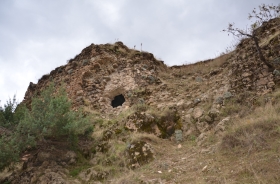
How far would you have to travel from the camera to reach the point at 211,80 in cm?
878

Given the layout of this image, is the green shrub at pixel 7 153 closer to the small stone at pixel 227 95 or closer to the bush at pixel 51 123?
Answer: the bush at pixel 51 123

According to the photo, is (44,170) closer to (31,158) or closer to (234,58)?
(31,158)

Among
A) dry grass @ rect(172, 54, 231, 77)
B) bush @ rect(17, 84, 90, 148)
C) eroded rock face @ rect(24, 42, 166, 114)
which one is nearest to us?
bush @ rect(17, 84, 90, 148)

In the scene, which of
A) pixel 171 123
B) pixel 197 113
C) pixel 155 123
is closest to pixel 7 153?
pixel 155 123

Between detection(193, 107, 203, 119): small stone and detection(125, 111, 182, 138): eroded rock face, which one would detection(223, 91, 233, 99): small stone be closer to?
detection(193, 107, 203, 119): small stone

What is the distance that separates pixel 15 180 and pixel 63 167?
115 cm

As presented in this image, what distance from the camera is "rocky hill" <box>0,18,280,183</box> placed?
4.65 metres

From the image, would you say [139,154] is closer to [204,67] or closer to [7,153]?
[7,153]

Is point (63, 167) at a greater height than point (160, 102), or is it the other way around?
point (160, 102)

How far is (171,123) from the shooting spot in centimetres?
723

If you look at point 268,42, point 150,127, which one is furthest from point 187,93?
point 268,42

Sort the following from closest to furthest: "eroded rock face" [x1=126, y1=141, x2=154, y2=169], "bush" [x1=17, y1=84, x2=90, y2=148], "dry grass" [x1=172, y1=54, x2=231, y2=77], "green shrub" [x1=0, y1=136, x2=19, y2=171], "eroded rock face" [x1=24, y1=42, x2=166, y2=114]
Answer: "eroded rock face" [x1=126, y1=141, x2=154, y2=169]
"green shrub" [x1=0, y1=136, x2=19, y2=171]
"bush" [x1=17, y1=84, x2=90, y2=148]
"eroded rock face" [x1=24, y1=42, x2=166, y2=114]
"dry grass" [x1=172, y1=54, x2=231, y2=77]

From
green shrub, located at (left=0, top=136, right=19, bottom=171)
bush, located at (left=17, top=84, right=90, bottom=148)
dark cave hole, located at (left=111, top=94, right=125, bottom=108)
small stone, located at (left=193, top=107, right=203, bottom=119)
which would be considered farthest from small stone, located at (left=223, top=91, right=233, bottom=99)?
green shrub, located at (left=0, top=136, right=19, bottom=171)

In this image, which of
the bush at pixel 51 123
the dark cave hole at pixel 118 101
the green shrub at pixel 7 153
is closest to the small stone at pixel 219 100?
the bush at pixel 51 123
